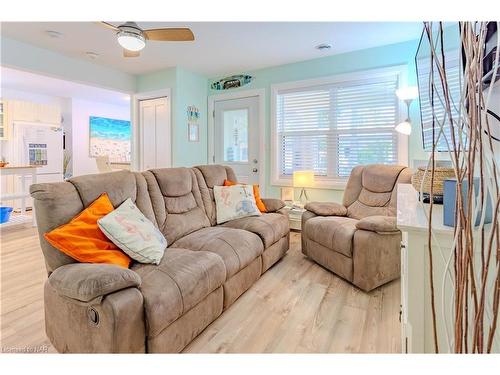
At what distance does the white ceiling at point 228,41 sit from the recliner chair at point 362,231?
4.91ft

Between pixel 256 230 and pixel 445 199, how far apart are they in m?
1.75

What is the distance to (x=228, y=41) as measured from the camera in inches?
135

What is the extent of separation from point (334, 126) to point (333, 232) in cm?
187

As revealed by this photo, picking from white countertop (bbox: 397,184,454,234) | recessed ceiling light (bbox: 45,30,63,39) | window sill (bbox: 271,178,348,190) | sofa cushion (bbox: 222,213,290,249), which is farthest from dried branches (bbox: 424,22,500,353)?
recessed ceiling light (bbox: 45,30,63,39)

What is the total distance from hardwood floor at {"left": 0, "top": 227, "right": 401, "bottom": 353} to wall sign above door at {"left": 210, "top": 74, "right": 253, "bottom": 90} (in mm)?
3034

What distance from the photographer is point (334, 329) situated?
1.88 m

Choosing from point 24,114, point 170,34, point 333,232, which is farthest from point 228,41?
point 24,114

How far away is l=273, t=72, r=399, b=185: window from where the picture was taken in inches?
144

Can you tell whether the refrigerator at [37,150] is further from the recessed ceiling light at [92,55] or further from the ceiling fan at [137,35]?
the ceiling fan at [137,35]

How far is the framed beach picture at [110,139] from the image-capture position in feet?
23.7

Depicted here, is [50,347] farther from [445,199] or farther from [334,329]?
[445,199]

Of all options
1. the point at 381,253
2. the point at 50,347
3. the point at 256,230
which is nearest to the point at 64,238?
the point at 50,347

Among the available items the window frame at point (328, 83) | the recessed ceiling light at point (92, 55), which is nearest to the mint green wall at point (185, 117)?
the recessed ceiling light at point (92, 55)

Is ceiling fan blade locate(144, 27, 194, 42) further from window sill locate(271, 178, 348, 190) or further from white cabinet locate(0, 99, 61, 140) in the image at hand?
white cabinet locate(0, 99, 61, 140)
